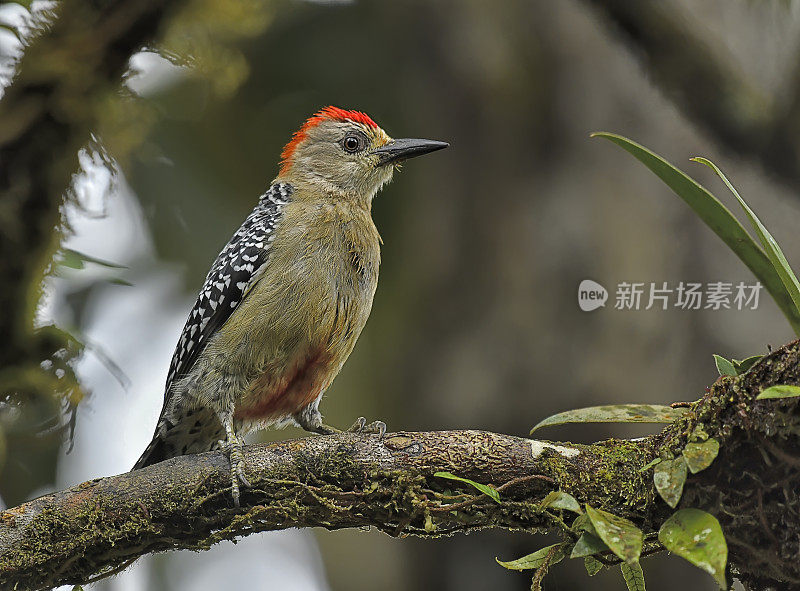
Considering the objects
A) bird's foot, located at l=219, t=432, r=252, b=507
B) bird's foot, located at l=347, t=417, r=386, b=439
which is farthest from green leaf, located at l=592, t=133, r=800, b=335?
bird's foot, located at l=219, t=432, r=252, b=507

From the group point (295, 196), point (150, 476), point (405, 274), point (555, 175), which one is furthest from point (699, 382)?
point (150, 476)

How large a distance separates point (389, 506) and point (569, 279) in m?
2.95

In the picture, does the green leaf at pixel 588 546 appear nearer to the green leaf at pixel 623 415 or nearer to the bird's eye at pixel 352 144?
the green leaf at pixel 623 415

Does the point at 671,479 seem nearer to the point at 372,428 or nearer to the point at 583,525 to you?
the point at 583,525

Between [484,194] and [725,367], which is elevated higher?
[484,194]

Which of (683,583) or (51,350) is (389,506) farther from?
(683,583)

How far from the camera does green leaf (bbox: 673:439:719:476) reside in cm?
201

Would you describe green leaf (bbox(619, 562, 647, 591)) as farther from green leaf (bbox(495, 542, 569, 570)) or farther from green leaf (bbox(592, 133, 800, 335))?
green leaf (bbox(592, 133, 800, 335))

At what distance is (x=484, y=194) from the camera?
5586 mm

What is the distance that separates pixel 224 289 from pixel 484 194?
238cm

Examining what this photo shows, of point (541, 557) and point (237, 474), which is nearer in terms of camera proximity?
point (541, 557)

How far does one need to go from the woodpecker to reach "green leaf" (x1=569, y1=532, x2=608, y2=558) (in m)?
1.58

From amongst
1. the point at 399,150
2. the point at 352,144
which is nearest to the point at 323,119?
the point at 352,144

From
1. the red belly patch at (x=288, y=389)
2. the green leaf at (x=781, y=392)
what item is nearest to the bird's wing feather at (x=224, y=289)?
the red belly patch at (x=288, y=389)
